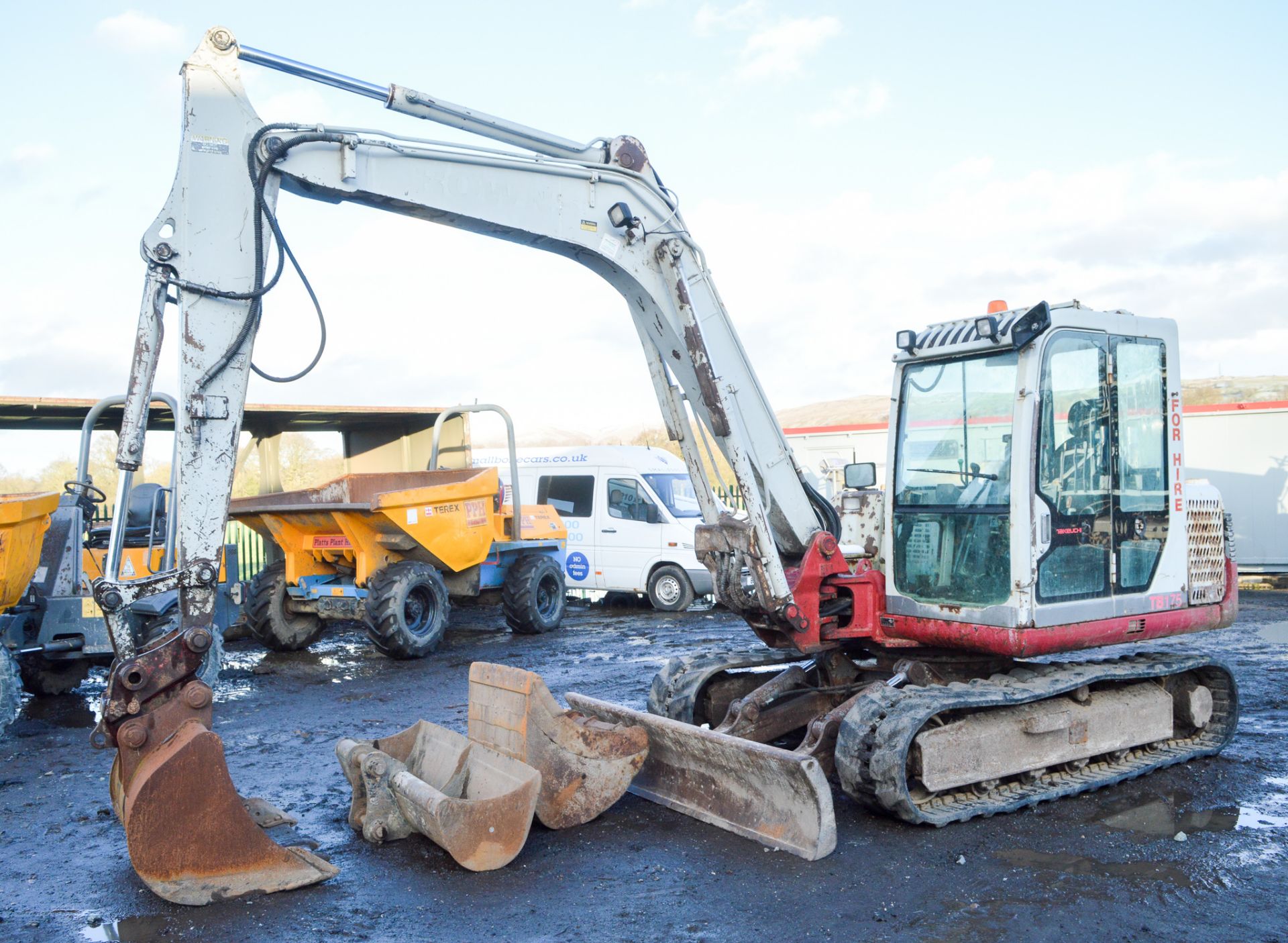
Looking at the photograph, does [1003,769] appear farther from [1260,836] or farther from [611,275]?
[611,275]

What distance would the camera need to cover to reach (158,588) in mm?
4504

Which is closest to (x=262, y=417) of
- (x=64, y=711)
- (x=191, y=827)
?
(x=64, y=711)

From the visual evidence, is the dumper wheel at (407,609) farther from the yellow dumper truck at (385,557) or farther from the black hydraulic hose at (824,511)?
the black hydraulic hose at (824,511)

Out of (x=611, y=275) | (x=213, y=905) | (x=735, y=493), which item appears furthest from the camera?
(x=735, y=493)

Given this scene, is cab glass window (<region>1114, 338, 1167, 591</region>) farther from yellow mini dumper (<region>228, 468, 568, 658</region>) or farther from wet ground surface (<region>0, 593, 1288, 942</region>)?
yellow mini dumper (<region>228, 468, 568, 658</region>)

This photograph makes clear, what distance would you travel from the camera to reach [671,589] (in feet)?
48.2

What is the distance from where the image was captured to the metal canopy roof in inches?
532

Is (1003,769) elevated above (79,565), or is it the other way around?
(79,565)

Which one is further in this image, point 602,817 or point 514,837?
point 602,817

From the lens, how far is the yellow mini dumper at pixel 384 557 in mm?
10641

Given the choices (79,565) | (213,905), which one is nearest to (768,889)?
(213,905)

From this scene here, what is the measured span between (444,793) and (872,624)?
267cm

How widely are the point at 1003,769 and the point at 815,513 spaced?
1794 mm

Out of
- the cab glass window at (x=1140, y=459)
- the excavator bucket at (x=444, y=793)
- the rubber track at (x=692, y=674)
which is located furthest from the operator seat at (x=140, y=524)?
the cab glass window at (x=1140, y=459)
